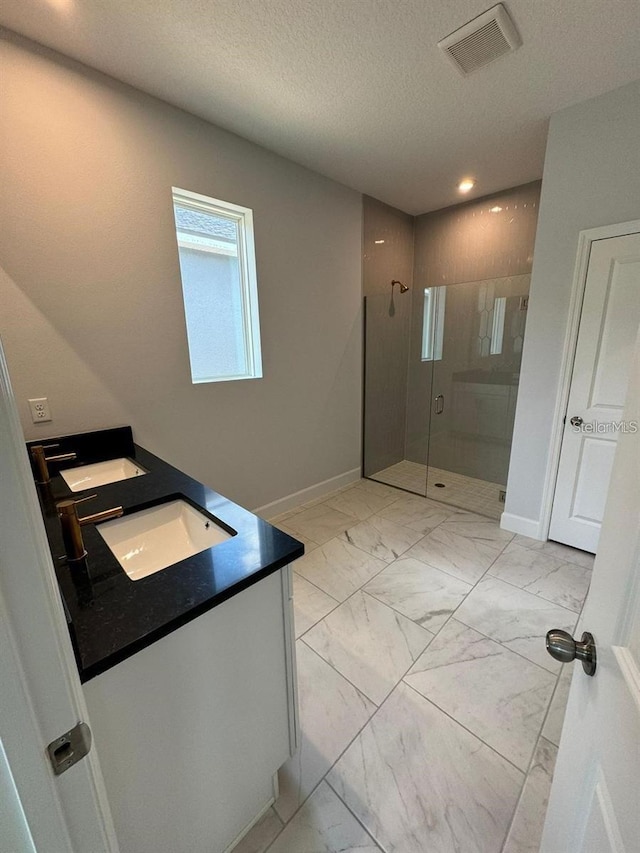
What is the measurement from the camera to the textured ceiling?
1.38 meters

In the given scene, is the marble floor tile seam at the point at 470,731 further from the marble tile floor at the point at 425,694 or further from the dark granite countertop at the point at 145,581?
the dark granite countertop at the point at 145,581

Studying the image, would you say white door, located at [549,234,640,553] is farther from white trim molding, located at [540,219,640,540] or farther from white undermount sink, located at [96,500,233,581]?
white undermount sink, located at [96,500,233,581]

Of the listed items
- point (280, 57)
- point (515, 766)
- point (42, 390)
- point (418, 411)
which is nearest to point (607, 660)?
point (515, 766)

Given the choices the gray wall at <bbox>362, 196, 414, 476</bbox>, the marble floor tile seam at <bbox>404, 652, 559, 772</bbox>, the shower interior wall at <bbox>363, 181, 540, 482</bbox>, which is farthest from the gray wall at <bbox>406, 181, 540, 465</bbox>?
the marble floor tile seam at <bbox>404, 652, 559, 772</bbox>

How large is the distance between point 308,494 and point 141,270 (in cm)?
212

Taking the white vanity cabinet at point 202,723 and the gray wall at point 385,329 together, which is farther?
the gray wall at point 385,329

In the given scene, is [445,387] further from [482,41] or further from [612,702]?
[612,702]

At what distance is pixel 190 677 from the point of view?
0.78 meters

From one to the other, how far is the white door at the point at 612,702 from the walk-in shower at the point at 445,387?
8.05 ft

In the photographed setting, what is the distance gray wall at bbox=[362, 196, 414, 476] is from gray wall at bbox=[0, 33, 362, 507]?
0.42 meters

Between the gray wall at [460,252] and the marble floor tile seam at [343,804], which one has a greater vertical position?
the gray wall at [460,252]

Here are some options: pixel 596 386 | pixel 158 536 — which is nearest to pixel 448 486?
pixel 596 386

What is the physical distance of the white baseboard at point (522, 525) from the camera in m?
2.48

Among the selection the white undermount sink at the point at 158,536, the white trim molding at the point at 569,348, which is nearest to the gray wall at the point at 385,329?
the white trim molding at the point at 569,348
